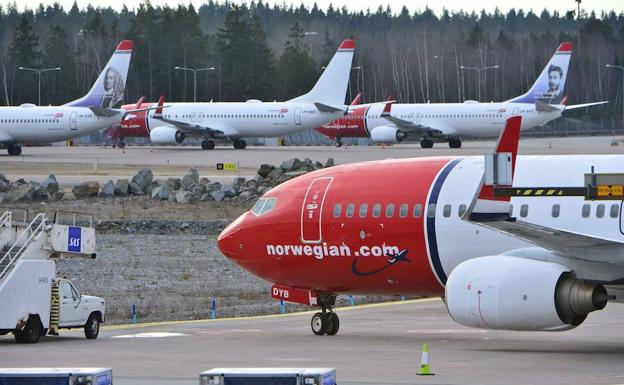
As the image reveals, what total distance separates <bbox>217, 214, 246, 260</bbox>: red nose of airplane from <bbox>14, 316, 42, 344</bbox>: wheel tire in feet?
13.2

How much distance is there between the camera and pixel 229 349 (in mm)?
25000

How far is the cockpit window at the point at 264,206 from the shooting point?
2797 centimetres

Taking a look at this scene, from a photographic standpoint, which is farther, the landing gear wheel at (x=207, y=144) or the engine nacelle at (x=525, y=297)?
the landing gear wheel at (x=207, y=144)

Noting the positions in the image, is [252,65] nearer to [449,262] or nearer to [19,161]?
[19,161]

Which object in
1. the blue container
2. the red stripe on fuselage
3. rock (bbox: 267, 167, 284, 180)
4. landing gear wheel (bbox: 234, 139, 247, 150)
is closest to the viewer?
the blue container

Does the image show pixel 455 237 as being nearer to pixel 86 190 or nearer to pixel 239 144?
pixel 86 190

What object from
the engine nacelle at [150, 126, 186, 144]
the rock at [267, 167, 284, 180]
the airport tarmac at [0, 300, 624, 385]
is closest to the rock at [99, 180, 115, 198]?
the rock at [267, 167, 284, 180]

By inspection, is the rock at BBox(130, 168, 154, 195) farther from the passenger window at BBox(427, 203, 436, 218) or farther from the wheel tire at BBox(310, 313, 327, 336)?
the passenger window at BBox(427, 203, 436, 218)

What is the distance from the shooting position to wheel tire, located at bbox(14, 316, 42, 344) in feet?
87.9

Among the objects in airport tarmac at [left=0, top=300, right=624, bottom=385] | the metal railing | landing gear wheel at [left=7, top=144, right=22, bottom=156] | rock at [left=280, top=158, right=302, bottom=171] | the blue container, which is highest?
landing gear wheel at [left=7, top=144, right=22, bottom=156]

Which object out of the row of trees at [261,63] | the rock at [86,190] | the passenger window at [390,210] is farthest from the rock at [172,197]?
the row of trees at [261,63]

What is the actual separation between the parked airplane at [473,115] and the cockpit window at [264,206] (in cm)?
6838

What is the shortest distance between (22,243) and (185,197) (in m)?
28.7

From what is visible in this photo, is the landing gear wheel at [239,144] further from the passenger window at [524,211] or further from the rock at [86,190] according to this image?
the passenger window at [524,211]
